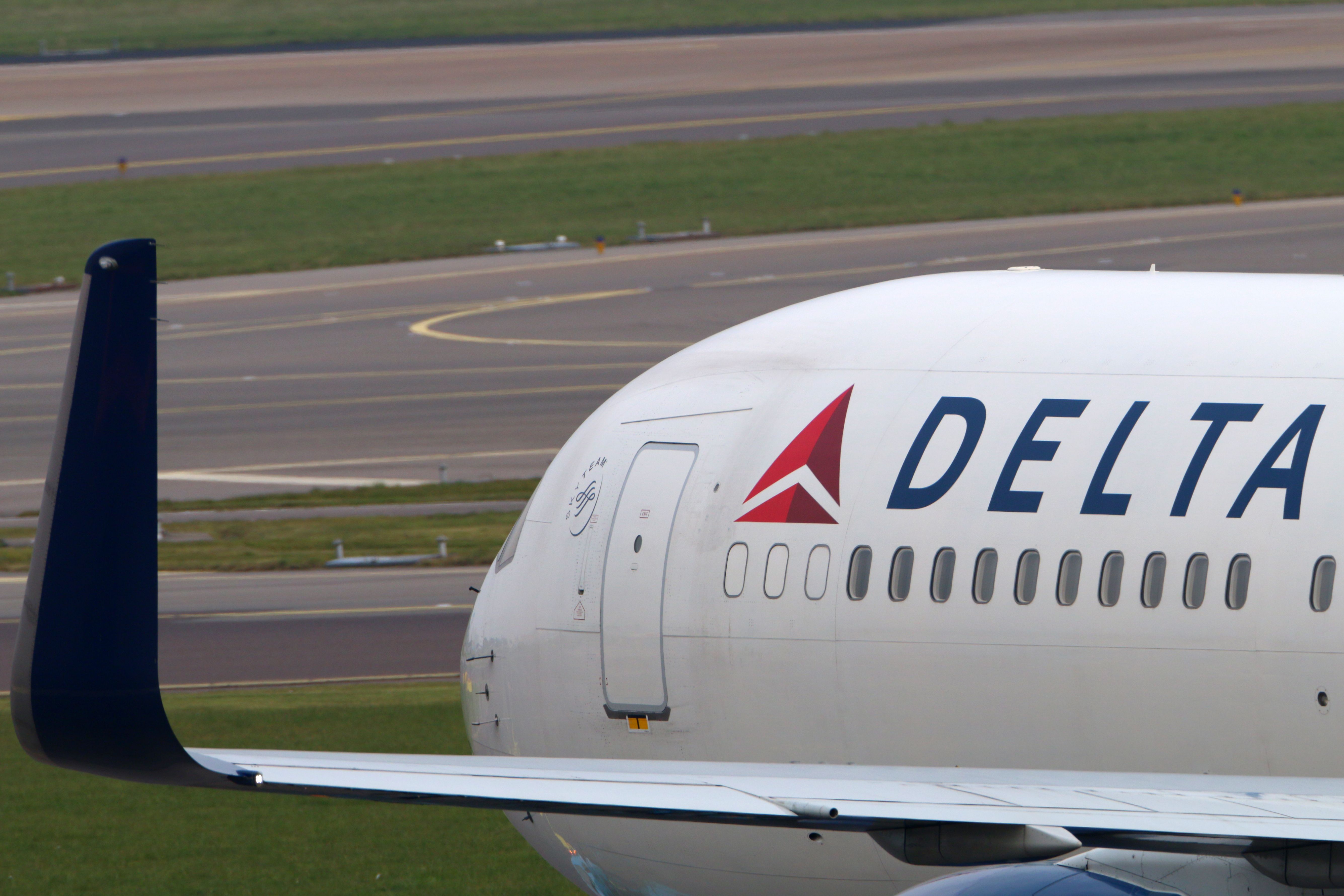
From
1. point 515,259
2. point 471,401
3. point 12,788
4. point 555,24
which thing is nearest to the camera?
point 12,788

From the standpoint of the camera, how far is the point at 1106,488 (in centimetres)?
1052

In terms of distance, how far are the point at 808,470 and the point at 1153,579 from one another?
7.46 feet

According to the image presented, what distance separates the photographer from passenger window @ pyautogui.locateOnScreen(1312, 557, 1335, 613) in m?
9.85

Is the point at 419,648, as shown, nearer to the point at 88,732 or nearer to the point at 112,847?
the point at 112,847

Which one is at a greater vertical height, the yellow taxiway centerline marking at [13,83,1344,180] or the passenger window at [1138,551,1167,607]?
the yellow taxiway centerline marking at [13,83,1344,180]

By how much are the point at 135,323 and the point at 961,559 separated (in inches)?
185

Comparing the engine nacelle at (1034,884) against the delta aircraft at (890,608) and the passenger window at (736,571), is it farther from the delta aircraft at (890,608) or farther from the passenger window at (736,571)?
the passenger window at (736,571)

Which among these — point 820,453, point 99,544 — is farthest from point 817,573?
point 99,544

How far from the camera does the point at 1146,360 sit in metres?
10.9

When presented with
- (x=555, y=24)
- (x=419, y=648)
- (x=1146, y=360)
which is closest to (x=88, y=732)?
(x=1146, y=360)

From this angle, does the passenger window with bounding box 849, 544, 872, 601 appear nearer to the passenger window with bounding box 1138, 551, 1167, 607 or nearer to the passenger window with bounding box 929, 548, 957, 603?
the passenger window with bounding box 929, 548, 957, 603

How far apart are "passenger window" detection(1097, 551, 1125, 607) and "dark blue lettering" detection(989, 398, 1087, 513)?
0.50 meters

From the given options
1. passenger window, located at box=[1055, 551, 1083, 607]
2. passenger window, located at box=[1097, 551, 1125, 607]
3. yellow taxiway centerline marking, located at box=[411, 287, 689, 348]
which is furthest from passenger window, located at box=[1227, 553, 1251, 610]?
yellow taxiway centerline marking, located at box=[411, 287, 689, 348]

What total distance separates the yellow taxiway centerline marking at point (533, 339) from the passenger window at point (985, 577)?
38682 mm
